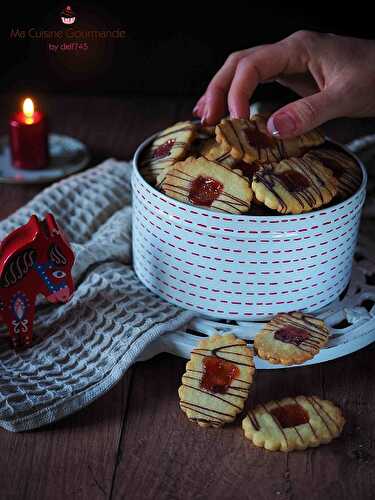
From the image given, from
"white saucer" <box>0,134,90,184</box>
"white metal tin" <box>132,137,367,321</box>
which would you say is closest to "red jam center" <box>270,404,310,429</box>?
"white metal tin" <box>132,137,367,321</box>

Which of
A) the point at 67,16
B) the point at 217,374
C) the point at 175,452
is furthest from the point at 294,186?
the point at 67,16

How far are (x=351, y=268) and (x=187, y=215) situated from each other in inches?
11.9

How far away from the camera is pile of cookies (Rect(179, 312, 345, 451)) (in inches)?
32.8

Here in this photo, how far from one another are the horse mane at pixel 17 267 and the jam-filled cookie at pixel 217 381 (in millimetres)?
230

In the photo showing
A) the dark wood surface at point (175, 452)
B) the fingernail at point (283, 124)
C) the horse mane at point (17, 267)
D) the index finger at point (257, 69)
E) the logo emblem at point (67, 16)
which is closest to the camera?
the dark wood surface at point (175, 452)

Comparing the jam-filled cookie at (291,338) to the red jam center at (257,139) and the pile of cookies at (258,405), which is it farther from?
the red jam center at (257,139)

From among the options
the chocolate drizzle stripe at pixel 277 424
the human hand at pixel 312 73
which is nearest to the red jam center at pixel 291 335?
the chocolate drizzle stripe at pixel 277 424

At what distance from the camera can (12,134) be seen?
1421mm

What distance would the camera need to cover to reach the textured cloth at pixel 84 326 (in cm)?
87

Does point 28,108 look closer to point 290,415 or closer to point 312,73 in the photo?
point 312,73

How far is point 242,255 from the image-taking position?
95cm

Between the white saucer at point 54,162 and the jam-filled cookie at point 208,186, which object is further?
the white saucer at point 54,162

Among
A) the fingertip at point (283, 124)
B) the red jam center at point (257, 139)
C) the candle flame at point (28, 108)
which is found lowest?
the candle flame at point (28, 108)

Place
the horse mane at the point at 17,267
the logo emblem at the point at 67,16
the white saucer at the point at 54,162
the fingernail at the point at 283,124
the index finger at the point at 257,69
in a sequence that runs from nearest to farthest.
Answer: the horse mane at the point at 17,267
the fingernail at the point at 283,124
the index finger at the point at 257,69
the white saucer at the point at 54,162
the logo emblem at the point at 67,16
